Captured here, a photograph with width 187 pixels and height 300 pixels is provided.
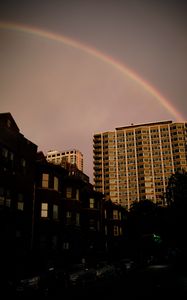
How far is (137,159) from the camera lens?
173m

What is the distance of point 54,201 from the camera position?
39.2 meters

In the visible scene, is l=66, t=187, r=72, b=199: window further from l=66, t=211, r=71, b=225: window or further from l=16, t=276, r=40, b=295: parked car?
l=16, t=276, r=40, b=295: parked car

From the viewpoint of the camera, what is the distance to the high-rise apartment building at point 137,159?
543 feet

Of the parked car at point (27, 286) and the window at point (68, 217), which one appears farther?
Answer: the window at point (68, 217)

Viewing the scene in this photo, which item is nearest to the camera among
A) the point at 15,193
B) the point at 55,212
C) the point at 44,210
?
the point at 15,193

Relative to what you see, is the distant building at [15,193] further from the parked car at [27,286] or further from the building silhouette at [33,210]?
the parked car at [27,286]

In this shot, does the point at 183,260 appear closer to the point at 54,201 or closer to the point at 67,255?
the point at 67,255

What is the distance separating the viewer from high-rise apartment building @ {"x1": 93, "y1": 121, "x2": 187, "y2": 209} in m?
166

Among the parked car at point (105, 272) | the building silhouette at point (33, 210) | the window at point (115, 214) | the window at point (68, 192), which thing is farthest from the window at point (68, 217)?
the window at point (115, 214)

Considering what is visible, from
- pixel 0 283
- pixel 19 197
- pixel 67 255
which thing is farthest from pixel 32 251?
pixel 0 283

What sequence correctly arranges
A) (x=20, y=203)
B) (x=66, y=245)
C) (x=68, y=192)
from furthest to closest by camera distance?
(x=68, y=192), (x=66, y=245), (x=20, y=203)

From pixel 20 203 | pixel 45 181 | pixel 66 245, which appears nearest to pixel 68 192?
pixel 45 181

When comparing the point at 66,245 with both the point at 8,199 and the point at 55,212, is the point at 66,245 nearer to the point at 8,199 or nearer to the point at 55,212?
the point at 55,212

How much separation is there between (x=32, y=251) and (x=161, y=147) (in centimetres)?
14439
